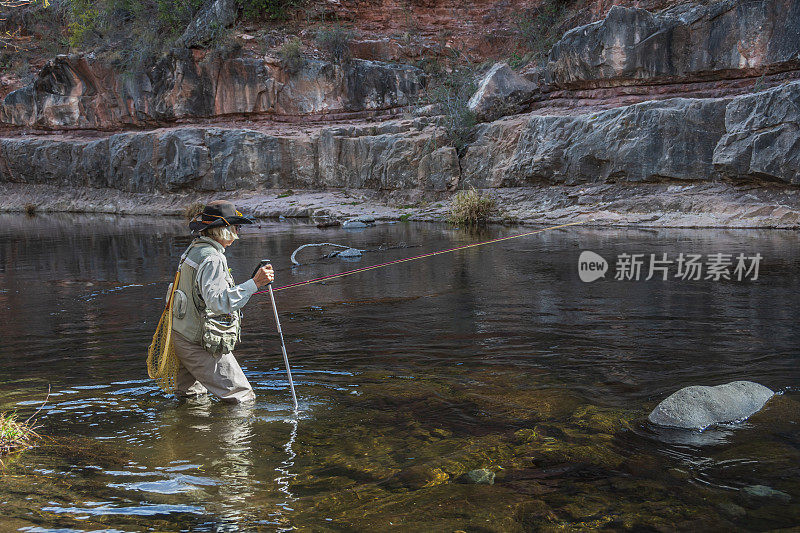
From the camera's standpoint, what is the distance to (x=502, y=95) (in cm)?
2544

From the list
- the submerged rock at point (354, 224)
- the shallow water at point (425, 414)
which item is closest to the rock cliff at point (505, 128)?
the submerged rock at point (354, 224)

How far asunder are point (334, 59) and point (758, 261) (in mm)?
23678

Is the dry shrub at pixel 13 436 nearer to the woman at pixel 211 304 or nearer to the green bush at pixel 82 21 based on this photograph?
the woman at pixel 211 304

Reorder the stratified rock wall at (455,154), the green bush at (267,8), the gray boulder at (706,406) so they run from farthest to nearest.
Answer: the green bush at (267,8)
the stratified rock wall at (455,154)
the gray boulder at (706,406)

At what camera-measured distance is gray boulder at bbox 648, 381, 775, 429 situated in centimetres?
458

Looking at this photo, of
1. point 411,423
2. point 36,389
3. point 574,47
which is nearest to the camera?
point 411,423

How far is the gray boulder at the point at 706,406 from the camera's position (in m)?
4.58

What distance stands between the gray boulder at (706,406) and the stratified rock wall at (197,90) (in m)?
26.8

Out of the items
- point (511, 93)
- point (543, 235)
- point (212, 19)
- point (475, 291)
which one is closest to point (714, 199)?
point (543, 235)

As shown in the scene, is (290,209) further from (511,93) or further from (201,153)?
(511,93)

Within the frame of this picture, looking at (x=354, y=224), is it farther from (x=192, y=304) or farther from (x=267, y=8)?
(x=192, y=304)

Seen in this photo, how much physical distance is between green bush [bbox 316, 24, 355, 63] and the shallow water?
892 inches

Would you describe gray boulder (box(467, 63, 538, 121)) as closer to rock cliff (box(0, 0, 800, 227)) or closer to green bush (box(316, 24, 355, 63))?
rock cliff (box(0, 0, 800, 227))

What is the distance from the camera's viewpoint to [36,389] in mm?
5773
